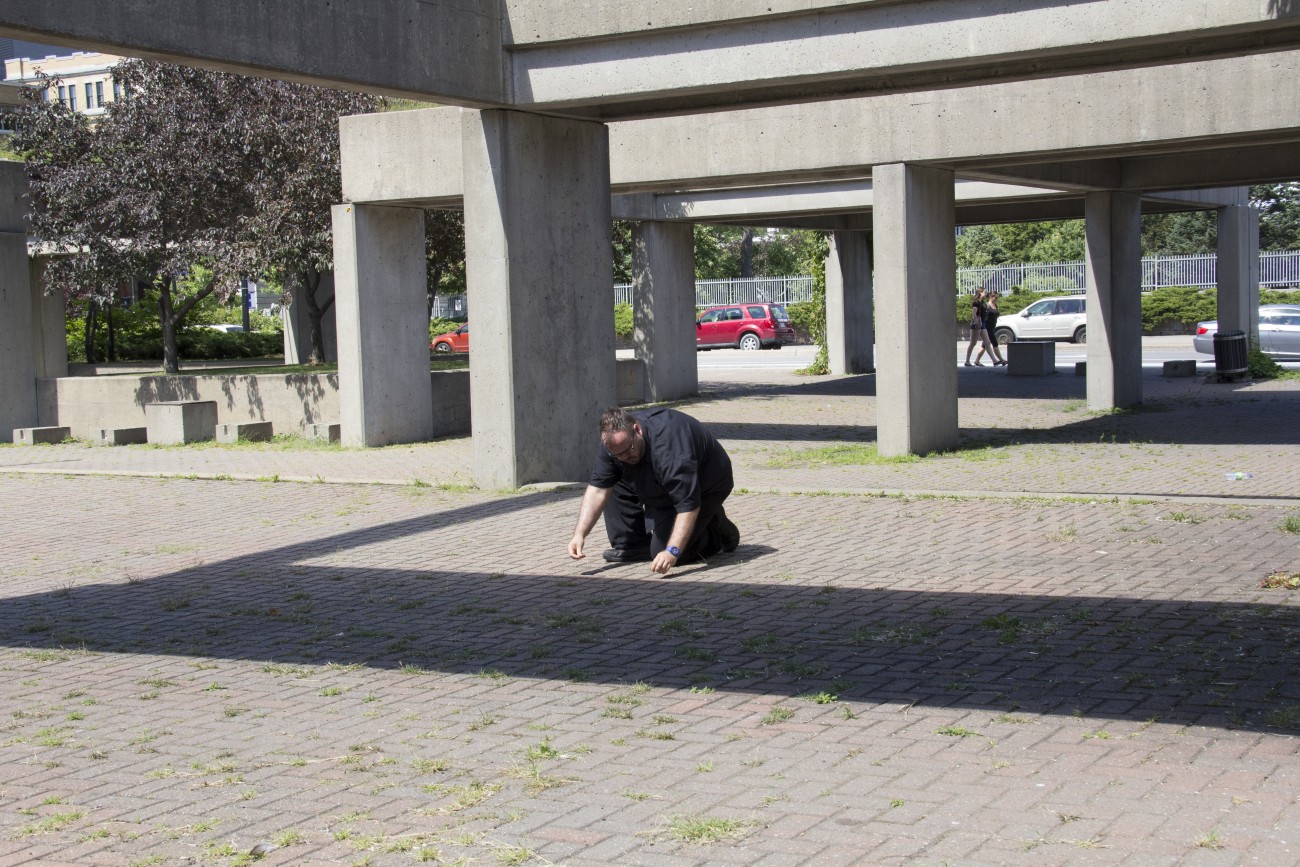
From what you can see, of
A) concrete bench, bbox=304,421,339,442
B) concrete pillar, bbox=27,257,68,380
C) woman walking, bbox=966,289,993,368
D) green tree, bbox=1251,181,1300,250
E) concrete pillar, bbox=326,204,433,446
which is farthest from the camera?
green tree, bbox=1251,181,1300,250

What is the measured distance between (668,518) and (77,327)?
29209 mm

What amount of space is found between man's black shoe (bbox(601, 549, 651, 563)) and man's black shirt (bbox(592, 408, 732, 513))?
0.52m

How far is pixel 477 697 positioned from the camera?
6301 millimetres

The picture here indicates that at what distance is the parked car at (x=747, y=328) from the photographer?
4394cm

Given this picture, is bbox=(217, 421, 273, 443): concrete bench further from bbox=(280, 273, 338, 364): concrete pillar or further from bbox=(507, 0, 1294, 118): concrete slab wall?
bbox=(280, 273, 338, 364): concrete pillar

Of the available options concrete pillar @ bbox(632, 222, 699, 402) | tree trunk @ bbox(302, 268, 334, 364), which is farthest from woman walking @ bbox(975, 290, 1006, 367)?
tree trunk @ bbox(302, 268, 334, 364)

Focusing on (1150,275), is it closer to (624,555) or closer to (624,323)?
(624,323)

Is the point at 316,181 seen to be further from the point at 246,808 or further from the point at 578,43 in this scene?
the point at 246,808

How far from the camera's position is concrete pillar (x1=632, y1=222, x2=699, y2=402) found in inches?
942

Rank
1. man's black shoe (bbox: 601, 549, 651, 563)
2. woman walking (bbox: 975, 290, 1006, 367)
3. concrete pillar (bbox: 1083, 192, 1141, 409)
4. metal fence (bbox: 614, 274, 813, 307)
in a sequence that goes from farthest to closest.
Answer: metal fence (bbox: 614, 274, 813, 307) < woman walking (bbox: 975, 290, 1006, 367) < concrete pillar (bbox: 1083, 192, 1141, 409) < man's black shoe (bbox: 601, 549, 651, 563)

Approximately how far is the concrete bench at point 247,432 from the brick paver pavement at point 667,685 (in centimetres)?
648

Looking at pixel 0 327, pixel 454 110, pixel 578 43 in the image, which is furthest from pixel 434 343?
pixel 578 43

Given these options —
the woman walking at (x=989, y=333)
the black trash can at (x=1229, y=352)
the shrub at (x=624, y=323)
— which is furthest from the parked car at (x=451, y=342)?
the black trash can at (x=1229, y=352)

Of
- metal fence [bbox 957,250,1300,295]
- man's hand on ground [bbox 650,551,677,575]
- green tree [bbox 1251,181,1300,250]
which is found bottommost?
man's hand on ground [bbox 650,551,677,575]
